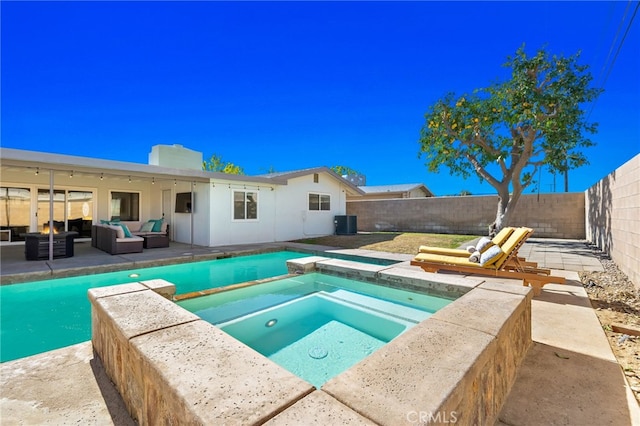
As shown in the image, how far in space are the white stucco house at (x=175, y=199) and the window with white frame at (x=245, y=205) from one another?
4cm

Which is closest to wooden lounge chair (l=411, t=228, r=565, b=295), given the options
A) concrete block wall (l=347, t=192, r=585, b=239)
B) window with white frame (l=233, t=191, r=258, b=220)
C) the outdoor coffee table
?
window with white frame (l=233, t=191, r=258, b=220)

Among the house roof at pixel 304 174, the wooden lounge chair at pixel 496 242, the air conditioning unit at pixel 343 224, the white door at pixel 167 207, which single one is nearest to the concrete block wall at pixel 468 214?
the house roof at pixel 304 174

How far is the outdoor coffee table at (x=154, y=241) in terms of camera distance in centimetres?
984

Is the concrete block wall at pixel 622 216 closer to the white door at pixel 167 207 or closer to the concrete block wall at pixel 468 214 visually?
the concrete block wall at pixel 468 214

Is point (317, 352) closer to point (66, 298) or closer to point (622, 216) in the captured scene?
point (66, 298)

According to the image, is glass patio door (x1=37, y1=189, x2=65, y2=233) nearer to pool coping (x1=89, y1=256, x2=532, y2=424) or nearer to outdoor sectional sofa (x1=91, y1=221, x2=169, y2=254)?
outdoor sectional sofa (x1=91, y1=221, x2=169, y2=254)

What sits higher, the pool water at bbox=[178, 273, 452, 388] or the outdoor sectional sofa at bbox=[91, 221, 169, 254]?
the outdoor sectional sofa at bbox=[91, 221, 169, 254]

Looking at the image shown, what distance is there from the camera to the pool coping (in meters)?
1.22

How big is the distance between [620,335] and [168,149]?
50.6 feet

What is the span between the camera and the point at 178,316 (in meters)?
2.27

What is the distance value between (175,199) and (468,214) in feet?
44.8

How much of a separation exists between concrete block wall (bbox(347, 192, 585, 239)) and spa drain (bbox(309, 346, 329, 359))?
529 inches

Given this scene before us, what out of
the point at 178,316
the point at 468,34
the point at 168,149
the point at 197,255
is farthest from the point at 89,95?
the point at 178,316

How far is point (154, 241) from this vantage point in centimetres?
994
